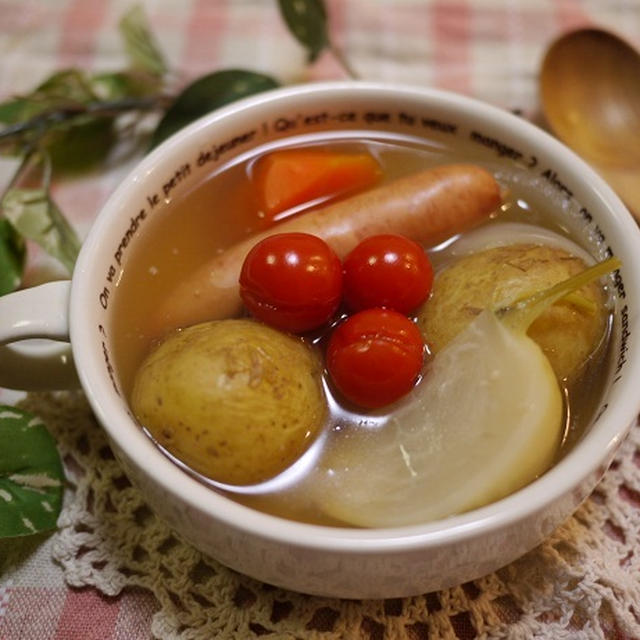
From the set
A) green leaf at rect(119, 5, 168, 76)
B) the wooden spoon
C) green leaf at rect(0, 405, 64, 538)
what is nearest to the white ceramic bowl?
green leaf at rect(0, 405, 64, 538)

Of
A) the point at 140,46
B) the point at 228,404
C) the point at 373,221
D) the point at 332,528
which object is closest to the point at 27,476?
the point at 228,404

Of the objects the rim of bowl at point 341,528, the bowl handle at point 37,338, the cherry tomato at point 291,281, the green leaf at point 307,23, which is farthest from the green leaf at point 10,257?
the green leaf at point 307,23

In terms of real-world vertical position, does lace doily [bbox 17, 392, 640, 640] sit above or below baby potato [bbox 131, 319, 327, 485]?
below

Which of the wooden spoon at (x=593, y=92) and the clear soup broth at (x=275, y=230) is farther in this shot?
the wooden spoon at (x=593, y=92)

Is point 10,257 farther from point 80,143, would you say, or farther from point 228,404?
point 228,404

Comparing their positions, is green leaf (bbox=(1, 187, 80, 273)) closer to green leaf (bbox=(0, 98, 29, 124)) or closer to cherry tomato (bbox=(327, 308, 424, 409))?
green leaf (bbox=(0, 98, 29, 124))

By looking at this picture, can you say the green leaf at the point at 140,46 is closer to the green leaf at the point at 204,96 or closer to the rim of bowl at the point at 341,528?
the green leaf at the point at 204,96
